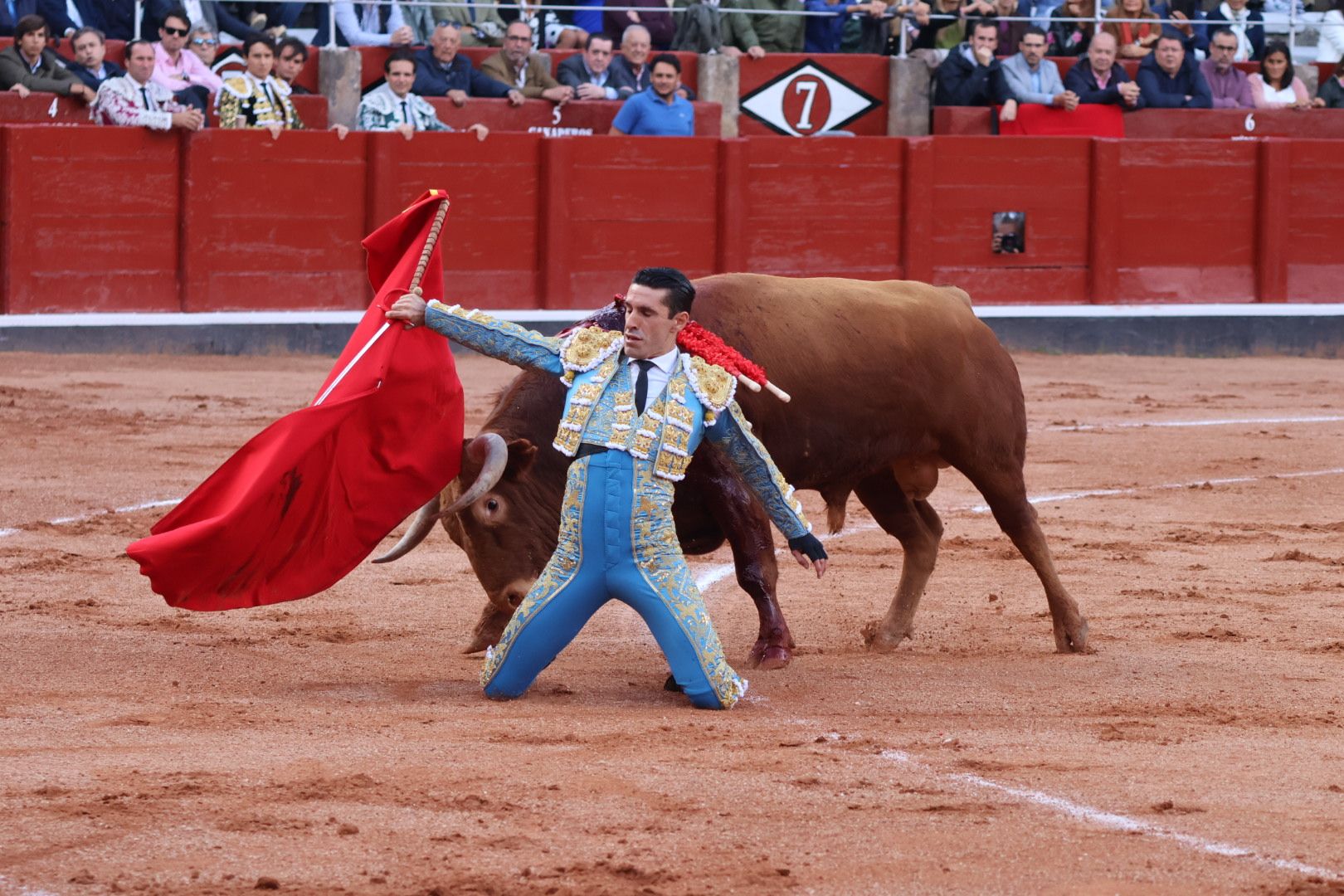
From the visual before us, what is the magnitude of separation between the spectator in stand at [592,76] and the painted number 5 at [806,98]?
1.25 m

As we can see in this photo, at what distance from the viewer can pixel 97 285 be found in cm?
998

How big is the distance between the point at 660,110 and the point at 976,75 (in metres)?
2.15

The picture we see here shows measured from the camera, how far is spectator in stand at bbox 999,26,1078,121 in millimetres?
11688

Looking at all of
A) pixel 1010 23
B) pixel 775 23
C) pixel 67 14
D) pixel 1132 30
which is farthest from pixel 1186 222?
pixel 67 14

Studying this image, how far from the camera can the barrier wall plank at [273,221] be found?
1011cm

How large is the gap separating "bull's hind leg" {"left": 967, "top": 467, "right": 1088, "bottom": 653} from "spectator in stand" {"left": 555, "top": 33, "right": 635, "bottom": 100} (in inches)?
260

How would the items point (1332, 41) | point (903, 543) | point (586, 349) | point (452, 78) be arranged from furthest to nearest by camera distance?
point (1332, 41) → point (452, 78) → point (903, 543) → point (586, 349)

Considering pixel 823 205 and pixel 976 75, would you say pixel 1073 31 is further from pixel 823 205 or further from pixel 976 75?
pixel 823 205

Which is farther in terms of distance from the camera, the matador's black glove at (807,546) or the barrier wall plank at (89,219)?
the barrier wall plank at (89,219)

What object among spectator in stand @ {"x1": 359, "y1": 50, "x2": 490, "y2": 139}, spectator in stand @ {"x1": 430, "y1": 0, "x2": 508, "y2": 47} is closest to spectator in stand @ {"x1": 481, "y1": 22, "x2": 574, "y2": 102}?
spectator in stand @ {"x1": 430, "y1": 0, "x2": 508, "y2": 47}

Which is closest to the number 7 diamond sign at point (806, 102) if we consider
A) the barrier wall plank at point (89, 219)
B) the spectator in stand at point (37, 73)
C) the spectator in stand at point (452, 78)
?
the spectator in stand at point (452, 78)

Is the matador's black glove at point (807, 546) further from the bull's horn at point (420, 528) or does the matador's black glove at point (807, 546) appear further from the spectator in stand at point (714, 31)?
the spectator in stand at point (714, 31)

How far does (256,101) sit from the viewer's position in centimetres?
997

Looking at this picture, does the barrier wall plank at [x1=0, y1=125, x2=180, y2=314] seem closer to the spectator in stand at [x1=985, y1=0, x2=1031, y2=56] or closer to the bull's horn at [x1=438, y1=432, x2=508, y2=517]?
the spectator in stand at [x1=985, y1=0, x2=1031, y2=56]
